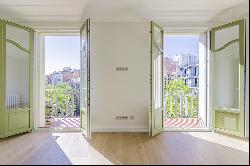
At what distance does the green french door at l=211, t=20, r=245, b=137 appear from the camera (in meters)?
5.20

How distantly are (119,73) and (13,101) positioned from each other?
241cm

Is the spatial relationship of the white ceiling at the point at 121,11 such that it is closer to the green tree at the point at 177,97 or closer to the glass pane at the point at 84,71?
the glass pane at the point at 84,71

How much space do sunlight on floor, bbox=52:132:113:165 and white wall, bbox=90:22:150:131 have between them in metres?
0.83

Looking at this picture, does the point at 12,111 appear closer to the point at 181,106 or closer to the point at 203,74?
the point at 203,74

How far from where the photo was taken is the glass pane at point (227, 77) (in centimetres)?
539

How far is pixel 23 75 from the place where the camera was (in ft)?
18.5

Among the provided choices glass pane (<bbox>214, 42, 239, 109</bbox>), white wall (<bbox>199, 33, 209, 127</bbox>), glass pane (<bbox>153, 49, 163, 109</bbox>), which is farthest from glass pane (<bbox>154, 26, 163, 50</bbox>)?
glass pane (<bbox>214, 42, 239, 109</bbox>)

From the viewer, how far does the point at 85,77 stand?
537cm

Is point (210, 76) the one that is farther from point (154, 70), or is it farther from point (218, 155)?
point (218, 155)

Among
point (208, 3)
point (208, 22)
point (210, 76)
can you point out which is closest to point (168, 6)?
point (208, 3)

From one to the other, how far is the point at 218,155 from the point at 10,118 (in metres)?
4.09

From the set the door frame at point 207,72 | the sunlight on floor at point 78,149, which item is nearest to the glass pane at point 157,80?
the door frame at point 207,72

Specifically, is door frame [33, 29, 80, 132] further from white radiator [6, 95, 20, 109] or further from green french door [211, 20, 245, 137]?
green french door [211, 20, 245, 137]

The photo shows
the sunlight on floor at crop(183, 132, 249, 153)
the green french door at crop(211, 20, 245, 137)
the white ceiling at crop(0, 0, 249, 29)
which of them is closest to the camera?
the sunlight on floor at crop(183, 132, 249, 153)
